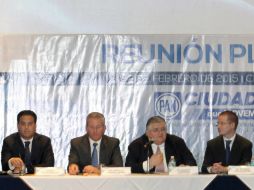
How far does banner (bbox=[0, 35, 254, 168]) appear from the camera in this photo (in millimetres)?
5758

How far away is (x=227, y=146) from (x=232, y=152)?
0.28 ft

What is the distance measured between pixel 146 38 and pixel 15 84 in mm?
1386

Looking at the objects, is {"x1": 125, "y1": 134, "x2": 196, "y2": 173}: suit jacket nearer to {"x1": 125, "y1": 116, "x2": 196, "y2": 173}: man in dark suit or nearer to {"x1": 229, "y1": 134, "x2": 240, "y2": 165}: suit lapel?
{"x1": 125, "y1": 116, "x2": 196, "y2": 173}: man in dark suit

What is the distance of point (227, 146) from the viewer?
530cm

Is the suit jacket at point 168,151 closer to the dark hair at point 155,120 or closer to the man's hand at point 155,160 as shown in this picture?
the dark hair at point 155,120

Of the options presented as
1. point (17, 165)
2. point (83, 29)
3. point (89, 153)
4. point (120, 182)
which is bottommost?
point (120, 182)

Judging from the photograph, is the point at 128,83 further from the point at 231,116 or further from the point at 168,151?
the point at 231,116

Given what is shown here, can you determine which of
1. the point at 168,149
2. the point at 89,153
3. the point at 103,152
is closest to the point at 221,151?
the point at 168,149

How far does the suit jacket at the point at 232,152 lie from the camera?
520 centimetres

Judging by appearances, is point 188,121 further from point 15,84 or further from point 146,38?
point 15,84

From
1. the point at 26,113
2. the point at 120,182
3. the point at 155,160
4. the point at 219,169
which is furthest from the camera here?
the point at 26,113

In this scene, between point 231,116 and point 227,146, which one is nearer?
point 227,146

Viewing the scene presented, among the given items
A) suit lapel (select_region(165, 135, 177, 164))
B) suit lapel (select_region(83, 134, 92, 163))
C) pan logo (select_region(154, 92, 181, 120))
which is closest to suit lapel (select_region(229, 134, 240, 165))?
suit lapel (select_region(165, 135, 177, 164))

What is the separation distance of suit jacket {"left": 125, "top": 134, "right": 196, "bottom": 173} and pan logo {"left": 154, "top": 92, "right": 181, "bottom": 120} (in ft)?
0.94
